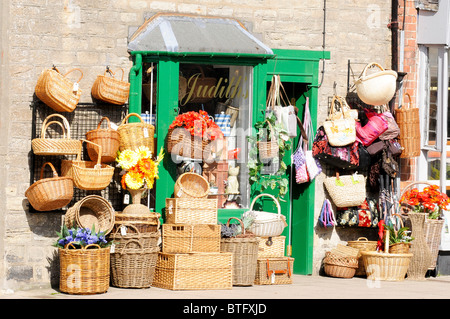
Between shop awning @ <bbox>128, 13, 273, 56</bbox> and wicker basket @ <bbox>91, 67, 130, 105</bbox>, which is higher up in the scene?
shop awning @ <bbox>128, 13, 273, 56</bbox>

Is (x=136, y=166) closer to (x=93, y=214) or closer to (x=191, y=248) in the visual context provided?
(x=93, y=214)

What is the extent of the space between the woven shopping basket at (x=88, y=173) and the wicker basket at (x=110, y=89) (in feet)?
2.14

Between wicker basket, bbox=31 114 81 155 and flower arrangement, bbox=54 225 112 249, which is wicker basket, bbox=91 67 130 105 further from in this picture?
flower arrangement, bbox=54 225 112 249

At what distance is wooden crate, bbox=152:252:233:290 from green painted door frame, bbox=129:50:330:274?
837 millimetres

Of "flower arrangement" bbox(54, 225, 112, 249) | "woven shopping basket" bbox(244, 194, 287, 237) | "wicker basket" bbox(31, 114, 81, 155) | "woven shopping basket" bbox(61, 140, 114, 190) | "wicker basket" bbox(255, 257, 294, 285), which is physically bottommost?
"wicker basket" bbox(255, 257, 294, 285)

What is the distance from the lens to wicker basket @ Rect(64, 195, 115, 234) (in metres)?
9.93

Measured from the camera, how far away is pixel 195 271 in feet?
32.6

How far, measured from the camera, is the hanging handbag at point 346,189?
1145cm

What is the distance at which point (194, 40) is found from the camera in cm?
1066

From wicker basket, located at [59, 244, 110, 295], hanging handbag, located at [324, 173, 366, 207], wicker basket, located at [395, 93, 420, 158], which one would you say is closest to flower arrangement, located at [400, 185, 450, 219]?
wicker basket, located at [395, 93, 420, 158]

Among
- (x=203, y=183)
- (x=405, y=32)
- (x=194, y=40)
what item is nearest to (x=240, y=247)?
(x=203, y=183)

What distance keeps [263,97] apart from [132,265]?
2.73 metres

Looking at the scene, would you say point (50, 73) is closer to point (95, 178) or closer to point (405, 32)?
point (95, 178)

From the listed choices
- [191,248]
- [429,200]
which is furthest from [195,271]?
[429,200]
